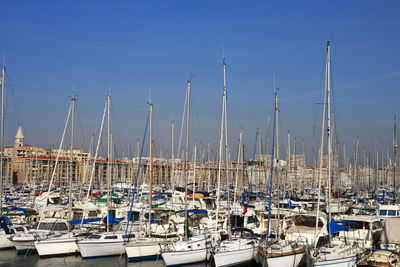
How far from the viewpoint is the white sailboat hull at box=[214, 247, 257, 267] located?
83.4 ft

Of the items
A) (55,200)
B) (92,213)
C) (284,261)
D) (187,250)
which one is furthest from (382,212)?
(55,200)

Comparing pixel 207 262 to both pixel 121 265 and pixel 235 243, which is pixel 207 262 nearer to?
pixel 235 243

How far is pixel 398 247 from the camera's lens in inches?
963

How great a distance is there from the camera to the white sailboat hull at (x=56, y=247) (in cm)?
2978

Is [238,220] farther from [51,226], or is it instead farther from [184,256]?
[51,226]

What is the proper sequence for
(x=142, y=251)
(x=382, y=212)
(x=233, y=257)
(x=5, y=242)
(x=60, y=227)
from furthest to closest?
(x=382, y=212) < (x=60, y=227) < (x=5, y=242) < (x=142, y=251) < (x=233, y=257)

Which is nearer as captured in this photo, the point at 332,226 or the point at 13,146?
the point at 332,226

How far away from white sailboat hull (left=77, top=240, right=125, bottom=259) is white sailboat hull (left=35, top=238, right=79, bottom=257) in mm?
1283

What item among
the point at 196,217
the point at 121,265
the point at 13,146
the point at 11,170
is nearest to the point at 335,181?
the point at 196,217

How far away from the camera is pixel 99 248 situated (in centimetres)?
2931

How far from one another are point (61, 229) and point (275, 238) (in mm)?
15057

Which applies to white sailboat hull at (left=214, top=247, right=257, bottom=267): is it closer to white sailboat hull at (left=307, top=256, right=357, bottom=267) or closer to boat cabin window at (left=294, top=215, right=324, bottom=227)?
white sailboat hull at (left=307, top=256, right=357, bottom=267)

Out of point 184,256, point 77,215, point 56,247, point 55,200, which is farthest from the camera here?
point 55,200

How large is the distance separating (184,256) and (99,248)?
613 centimetres
